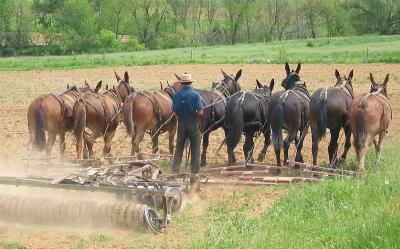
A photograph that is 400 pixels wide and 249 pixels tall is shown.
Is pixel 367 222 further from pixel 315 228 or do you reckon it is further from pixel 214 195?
pixel 214 195

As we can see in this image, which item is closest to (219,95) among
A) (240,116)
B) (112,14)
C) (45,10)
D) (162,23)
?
(240,116)

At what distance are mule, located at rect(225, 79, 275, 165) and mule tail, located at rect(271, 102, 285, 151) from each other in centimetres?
62

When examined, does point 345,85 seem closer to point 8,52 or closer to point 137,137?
point 137,137

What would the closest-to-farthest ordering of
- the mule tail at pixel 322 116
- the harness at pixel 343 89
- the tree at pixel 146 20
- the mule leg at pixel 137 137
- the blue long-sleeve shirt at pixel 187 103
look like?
the blue long-sleeve shirt at pixel 187 103
the mule tail at pixel 322 116
the harness at pixel 343 89
the mule leg at pixel 137 137
the tree at pixel 146 20

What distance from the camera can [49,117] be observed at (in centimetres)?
1309

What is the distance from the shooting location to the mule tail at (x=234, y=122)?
1299 cm

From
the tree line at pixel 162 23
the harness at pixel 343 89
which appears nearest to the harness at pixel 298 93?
the harness at pixel 343 89

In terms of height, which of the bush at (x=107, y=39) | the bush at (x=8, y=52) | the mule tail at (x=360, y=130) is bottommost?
the mule tail at (x=360, y=130)

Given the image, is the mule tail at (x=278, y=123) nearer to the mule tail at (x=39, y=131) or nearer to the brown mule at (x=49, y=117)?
the brown mule at (x=49, y=117)

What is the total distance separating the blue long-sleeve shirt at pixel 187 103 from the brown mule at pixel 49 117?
10.9ft

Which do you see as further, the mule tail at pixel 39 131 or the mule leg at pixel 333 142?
the mule leg at pixel 333 142

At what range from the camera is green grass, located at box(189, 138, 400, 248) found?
6.77m

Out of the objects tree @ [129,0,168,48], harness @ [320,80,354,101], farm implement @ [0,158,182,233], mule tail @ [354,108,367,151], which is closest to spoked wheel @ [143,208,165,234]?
farm implement @ [0,158,182,233]

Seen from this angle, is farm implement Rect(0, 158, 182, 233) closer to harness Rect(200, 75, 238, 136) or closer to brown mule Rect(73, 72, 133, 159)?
brown mule Rect(73, 72, 133, 159)
